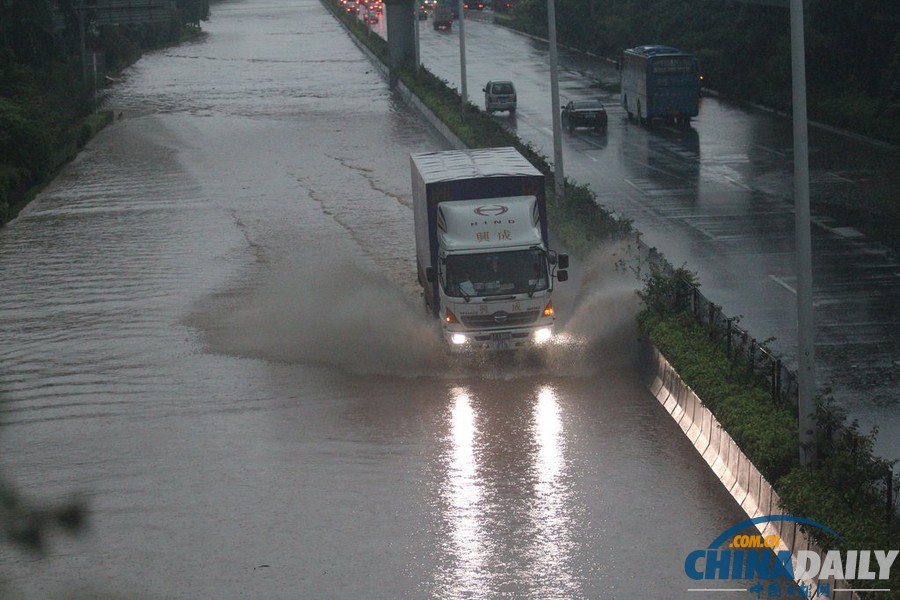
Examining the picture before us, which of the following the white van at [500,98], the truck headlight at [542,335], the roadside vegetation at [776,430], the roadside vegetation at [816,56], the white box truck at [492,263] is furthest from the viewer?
the white van at [500,98]

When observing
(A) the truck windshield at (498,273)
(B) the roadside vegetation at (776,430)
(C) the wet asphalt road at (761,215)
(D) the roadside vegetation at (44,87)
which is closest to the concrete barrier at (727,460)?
(B) the roadside vegetation at (776,430)

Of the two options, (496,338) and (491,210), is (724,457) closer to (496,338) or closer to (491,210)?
(496,338)

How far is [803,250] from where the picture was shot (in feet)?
46.0

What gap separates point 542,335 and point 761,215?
13.9m

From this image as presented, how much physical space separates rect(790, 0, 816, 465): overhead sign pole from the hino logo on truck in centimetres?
765

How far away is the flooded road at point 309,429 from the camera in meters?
14.1

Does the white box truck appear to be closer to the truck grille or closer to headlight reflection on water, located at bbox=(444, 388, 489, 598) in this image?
the truck grille

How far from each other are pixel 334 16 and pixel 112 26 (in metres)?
49.3

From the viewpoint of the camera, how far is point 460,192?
851 inches

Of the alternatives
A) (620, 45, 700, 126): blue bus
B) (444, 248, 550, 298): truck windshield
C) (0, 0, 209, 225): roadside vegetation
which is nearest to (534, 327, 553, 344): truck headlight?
(444, 248, 550, 298): truck windshield

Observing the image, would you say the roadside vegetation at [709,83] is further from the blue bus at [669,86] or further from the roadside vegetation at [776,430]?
the blue bus at [669,86]

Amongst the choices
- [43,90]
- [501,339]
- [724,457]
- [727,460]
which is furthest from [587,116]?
[727,460]

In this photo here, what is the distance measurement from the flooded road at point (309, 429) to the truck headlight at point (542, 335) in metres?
0.50

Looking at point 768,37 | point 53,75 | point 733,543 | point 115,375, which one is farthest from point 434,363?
point 53,75
